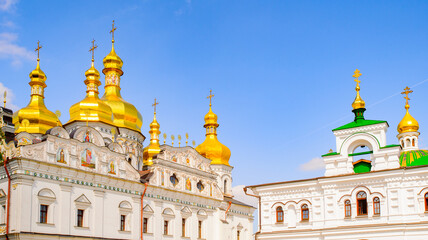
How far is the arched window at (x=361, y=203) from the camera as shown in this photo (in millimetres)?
26453

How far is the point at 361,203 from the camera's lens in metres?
26.6

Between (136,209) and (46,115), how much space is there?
23.1ft

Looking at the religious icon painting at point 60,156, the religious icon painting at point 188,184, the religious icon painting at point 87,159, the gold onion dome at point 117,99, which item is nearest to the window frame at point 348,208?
the religious icon painting at point 188,184

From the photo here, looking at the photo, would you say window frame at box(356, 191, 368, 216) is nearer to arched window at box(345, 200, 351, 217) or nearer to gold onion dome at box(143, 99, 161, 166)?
arched window at box(345, 200, 351, 217)

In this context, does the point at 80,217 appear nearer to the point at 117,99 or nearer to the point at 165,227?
the point at 165,227

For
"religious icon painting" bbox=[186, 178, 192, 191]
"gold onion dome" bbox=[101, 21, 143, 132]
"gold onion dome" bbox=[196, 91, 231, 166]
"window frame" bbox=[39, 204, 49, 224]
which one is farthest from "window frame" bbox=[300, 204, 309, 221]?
"window frame" bbox=[39, 204, 49, 224]

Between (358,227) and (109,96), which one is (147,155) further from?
(358,227)

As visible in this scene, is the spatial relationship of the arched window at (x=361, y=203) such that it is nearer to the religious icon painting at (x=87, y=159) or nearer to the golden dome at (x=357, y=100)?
the golden dome at (x=357, y=100)

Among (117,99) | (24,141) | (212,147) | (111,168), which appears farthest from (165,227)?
(212,147)

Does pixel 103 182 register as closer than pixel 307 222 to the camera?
Yes

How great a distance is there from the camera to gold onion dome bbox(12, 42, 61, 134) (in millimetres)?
27969

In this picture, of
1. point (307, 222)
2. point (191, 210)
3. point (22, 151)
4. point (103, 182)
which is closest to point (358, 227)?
point (307, 222)

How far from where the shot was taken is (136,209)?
26.9m

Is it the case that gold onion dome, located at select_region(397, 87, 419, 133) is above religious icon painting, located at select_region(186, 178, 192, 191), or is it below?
above
